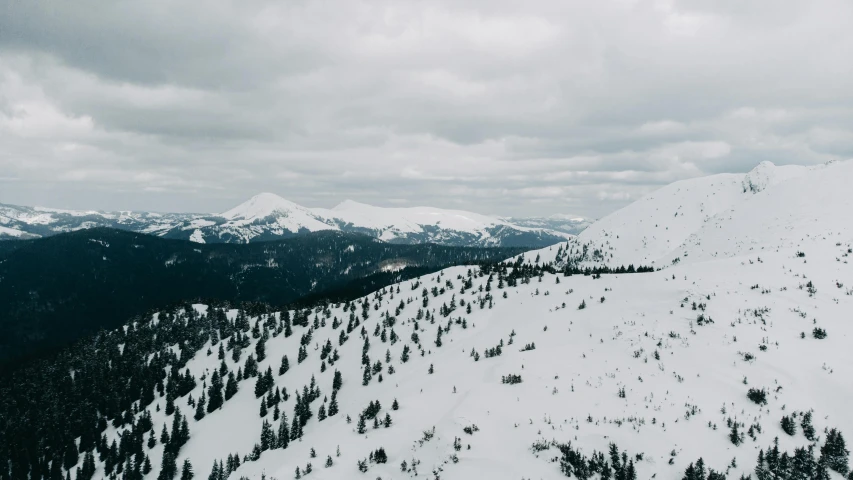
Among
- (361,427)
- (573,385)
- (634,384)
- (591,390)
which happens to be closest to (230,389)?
(361,427)

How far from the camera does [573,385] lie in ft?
109

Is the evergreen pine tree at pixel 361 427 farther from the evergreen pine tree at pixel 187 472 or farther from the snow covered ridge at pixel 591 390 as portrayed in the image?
the evergreen pine tree at pixel 187 472

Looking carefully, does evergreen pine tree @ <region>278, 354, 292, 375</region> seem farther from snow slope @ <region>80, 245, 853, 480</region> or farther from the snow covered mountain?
snow slope @ <region>80, 245, 853, 480</region>

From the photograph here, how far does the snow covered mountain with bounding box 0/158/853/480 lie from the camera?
24.5m

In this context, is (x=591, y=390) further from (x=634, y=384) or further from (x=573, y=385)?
(x=634, y=384)

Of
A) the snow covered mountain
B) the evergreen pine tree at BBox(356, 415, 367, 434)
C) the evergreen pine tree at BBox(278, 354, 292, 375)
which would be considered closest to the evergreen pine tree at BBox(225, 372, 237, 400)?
the snow covered mountain

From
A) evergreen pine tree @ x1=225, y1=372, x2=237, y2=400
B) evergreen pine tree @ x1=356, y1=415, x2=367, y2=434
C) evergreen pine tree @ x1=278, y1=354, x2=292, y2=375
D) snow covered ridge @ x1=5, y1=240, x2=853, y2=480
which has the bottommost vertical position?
evergreen pine tree @ x1=225, y1=372, x2=237, y2=400

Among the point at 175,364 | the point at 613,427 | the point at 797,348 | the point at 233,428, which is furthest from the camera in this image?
the point at 175,364

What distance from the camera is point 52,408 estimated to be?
126 m

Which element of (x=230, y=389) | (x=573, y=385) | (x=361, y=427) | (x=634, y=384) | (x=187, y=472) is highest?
(x=634, y=384)

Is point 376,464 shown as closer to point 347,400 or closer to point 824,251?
point 347,400

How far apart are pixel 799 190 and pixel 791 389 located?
108883mm

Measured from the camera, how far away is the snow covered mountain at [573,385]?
24453mm

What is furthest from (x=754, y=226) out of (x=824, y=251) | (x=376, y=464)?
(x=376, y=464)
